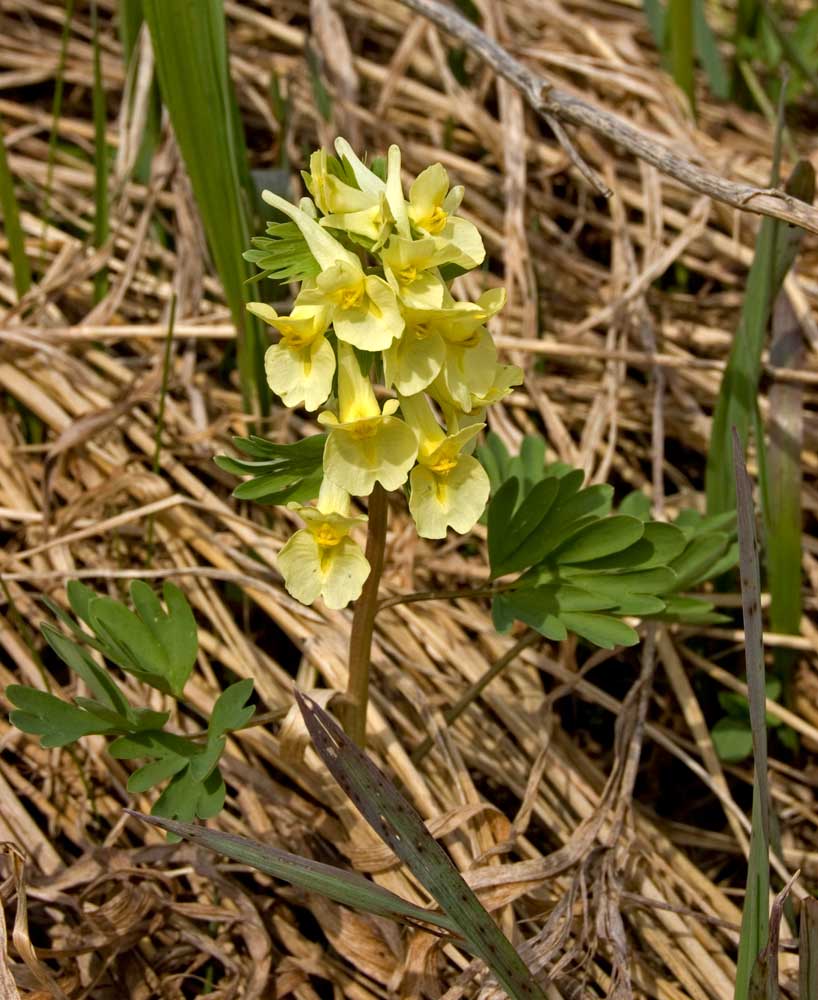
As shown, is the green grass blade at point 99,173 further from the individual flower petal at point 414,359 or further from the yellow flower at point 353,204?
the individual flower petal at point 414,359

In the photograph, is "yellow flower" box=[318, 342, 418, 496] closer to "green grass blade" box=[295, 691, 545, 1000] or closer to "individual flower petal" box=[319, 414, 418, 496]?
"individual flower petal" box=[319, 414, 418, 496]

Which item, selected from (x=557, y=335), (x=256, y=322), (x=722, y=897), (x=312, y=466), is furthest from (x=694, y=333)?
(x=312, y=466)

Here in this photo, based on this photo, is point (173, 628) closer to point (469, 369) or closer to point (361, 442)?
point (361, 442)

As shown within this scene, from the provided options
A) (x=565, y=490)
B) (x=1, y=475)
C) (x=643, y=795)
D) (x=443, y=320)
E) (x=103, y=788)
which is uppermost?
(x=443, y=320)

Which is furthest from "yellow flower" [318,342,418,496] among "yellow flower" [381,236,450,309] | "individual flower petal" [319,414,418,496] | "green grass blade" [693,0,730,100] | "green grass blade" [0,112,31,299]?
"green grass blade" [693,0,730,100]

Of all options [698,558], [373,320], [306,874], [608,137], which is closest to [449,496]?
[373,320]

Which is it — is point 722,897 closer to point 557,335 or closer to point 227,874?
point 227,874
